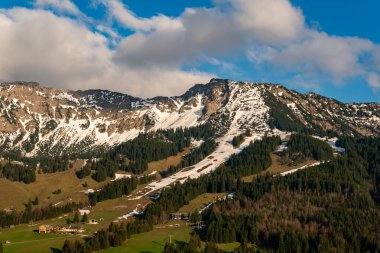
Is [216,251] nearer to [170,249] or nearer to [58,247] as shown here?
[170,249]

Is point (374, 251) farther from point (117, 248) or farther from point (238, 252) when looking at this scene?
point (117, 248)

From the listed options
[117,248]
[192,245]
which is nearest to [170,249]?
[192,245]

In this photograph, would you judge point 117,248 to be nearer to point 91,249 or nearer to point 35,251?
point 91,249

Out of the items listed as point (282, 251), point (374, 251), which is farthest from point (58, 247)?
point (374, 251)

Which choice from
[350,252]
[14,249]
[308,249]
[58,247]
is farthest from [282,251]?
[14,249]

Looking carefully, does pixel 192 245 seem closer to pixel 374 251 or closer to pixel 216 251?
pixel 216 251

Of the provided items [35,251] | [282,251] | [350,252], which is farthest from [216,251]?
[35,251]
